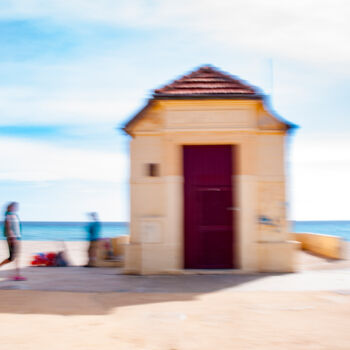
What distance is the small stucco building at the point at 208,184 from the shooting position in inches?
402

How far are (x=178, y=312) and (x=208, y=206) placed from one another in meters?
4.58

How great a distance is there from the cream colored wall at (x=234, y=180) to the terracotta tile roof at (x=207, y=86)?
0.21 metres

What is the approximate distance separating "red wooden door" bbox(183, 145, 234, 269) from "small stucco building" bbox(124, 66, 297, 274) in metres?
0.02

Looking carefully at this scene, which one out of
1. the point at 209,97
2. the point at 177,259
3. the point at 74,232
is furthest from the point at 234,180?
the point at 74,232

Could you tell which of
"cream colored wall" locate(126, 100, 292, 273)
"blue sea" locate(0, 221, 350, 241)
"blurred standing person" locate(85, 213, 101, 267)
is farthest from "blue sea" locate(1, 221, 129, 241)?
"cream colored wall" locate(126, 100, 292, 273)

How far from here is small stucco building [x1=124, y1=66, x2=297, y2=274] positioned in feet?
33.5

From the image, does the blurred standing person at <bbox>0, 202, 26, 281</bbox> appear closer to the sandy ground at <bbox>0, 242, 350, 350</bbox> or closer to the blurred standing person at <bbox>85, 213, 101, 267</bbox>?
the sandy ground at <bbox>0, 242, 350, 350</bbox>

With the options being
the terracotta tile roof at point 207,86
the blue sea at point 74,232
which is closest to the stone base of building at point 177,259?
the terracotta tile roof at point 207,86

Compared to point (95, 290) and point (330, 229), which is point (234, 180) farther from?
point (330, 229)

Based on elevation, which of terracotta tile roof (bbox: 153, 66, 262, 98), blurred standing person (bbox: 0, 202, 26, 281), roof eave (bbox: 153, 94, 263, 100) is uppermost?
terracotta tile roof (bbox: 153, 66, 262, 98)

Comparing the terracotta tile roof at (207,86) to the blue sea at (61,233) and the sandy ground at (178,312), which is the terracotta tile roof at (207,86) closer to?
the sandy ground at (178,312)

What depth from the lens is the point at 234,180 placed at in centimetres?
1045

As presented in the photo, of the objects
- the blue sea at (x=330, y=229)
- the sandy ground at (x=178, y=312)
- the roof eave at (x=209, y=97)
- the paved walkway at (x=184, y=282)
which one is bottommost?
the blue sea at (x=330, y=229)

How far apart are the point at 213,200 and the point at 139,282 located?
266cm
